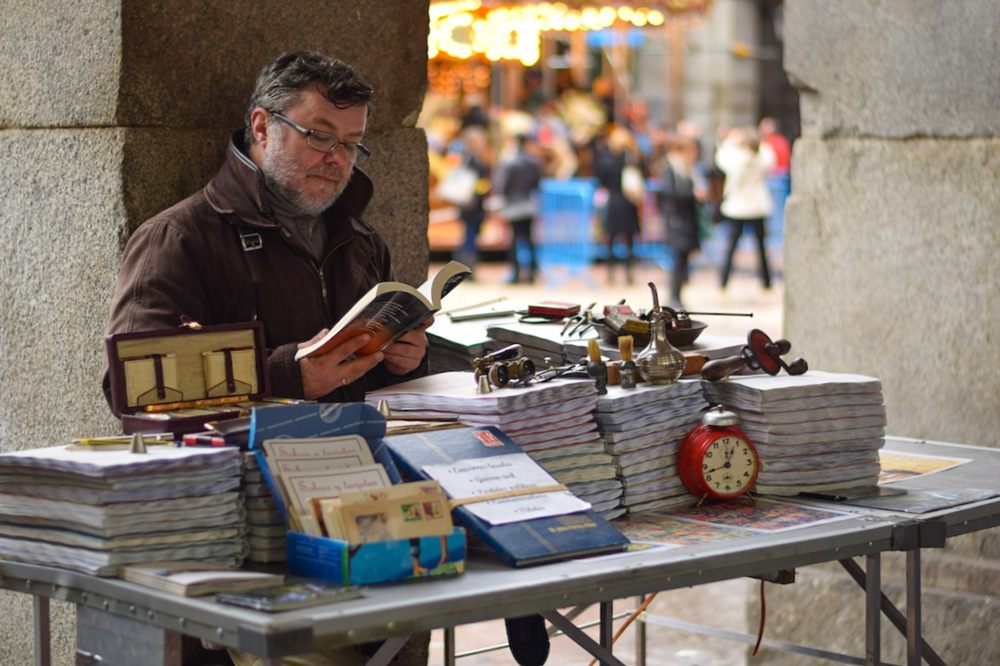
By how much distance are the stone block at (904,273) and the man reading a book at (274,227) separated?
2.16 meters

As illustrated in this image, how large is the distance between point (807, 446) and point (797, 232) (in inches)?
82.7

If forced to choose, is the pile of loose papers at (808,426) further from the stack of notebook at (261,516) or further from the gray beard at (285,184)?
the stack of notebook at (261,516)

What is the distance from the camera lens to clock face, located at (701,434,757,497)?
3131mm

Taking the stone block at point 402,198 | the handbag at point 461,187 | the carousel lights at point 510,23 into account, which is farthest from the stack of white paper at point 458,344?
the carousel lights at point 510,23

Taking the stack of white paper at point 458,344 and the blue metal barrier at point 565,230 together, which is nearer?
the stack of white paper at point 458,344

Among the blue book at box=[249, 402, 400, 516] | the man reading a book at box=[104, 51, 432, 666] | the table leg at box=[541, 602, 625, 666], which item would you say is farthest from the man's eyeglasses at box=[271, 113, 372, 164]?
the table leg at box=[541, 602, 625, 666]

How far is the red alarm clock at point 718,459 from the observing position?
3.12 m

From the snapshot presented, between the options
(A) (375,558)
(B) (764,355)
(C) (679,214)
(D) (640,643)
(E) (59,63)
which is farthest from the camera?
(C) (679,214)

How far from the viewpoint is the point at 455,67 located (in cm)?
2295

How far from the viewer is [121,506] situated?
7.89 ft

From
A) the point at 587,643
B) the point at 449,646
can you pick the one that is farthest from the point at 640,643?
the point at 587,643

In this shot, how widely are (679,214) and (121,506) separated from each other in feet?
43.9

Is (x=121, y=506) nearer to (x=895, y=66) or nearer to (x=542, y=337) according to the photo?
(x=542, y=337)

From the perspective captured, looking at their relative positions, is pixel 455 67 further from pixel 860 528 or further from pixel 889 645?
pixel 860 528
